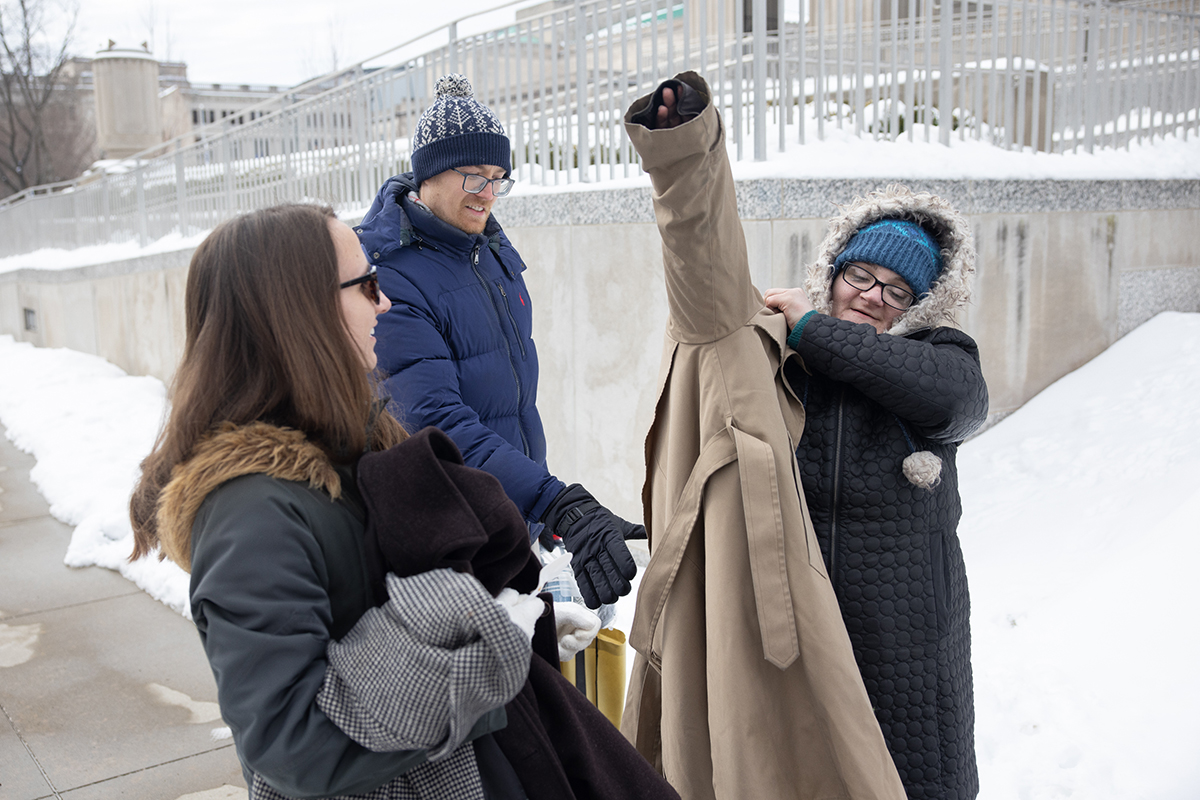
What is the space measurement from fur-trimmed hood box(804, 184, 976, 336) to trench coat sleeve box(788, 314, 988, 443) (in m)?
0.13

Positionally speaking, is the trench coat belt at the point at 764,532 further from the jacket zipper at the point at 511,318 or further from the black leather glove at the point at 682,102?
the jacket zipper at the point at 511,318

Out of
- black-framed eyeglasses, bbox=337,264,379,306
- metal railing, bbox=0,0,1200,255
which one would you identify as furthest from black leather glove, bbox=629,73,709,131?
metal railing, bbox=0,0,1200,255

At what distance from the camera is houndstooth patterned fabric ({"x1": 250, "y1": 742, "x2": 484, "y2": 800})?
129cm

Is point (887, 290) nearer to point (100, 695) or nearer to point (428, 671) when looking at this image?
point (428, 671)

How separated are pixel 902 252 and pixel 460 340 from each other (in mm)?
1178

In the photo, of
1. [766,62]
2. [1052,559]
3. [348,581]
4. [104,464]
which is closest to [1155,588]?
[1052,559]

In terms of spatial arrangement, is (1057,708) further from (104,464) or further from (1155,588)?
(104,464)

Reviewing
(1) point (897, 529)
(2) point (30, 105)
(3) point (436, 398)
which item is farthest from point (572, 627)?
(2) point (30, 105)

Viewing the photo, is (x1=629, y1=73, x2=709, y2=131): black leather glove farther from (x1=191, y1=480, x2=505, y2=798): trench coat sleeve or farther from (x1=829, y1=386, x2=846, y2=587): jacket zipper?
(x1=191, y1=480, x2=505, y2=798): trench coat sleeve

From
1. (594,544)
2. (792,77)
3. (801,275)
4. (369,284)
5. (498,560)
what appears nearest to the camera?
(498,560)

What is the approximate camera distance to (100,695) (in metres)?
4.09

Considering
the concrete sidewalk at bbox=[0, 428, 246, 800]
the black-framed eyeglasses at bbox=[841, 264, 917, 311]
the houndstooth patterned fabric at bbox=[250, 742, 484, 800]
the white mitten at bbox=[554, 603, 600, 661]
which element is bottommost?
the concrete sidewalk at bbox=[0, 428, 246, 800]

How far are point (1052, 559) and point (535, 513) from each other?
Answer: 125 inches

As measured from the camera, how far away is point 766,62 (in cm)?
487
